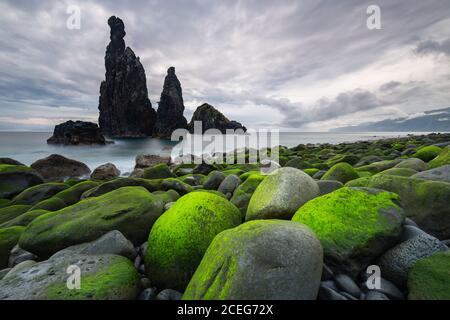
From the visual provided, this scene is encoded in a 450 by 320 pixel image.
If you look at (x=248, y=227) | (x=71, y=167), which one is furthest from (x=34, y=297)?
(x=71, y=167)

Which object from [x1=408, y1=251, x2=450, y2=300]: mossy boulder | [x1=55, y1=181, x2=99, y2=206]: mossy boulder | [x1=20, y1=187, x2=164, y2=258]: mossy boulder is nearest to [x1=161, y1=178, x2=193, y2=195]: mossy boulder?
[x1=55, y1=181, x2=99, y2=206]: mossy boulder

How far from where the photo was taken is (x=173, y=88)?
9525 centimetres

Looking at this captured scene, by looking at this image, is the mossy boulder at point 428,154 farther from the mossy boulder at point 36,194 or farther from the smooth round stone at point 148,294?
the mossy boulder at point 36,194

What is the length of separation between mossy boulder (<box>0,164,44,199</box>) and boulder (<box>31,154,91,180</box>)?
4144mm

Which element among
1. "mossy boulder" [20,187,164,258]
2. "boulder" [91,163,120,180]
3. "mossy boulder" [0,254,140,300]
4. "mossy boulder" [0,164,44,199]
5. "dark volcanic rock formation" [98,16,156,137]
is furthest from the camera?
"dark volcanic rock formation" [98,16,156,137]

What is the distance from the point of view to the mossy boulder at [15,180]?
8.22 metres

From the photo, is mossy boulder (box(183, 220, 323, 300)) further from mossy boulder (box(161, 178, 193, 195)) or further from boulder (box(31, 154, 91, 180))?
boulder (box(31, 154, 91, 180))

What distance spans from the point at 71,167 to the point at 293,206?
15076mm

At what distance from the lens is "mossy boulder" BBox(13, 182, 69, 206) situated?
710 centimetres

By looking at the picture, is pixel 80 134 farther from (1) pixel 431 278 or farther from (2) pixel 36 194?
(1) pixel 431 278

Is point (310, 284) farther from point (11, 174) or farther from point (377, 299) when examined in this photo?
point (11, 174)

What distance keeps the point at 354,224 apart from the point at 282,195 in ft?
3.44

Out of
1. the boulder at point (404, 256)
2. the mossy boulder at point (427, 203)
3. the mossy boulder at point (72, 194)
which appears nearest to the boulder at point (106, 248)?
the boulder at point (404, 256)

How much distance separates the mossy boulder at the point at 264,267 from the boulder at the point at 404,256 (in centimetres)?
87
